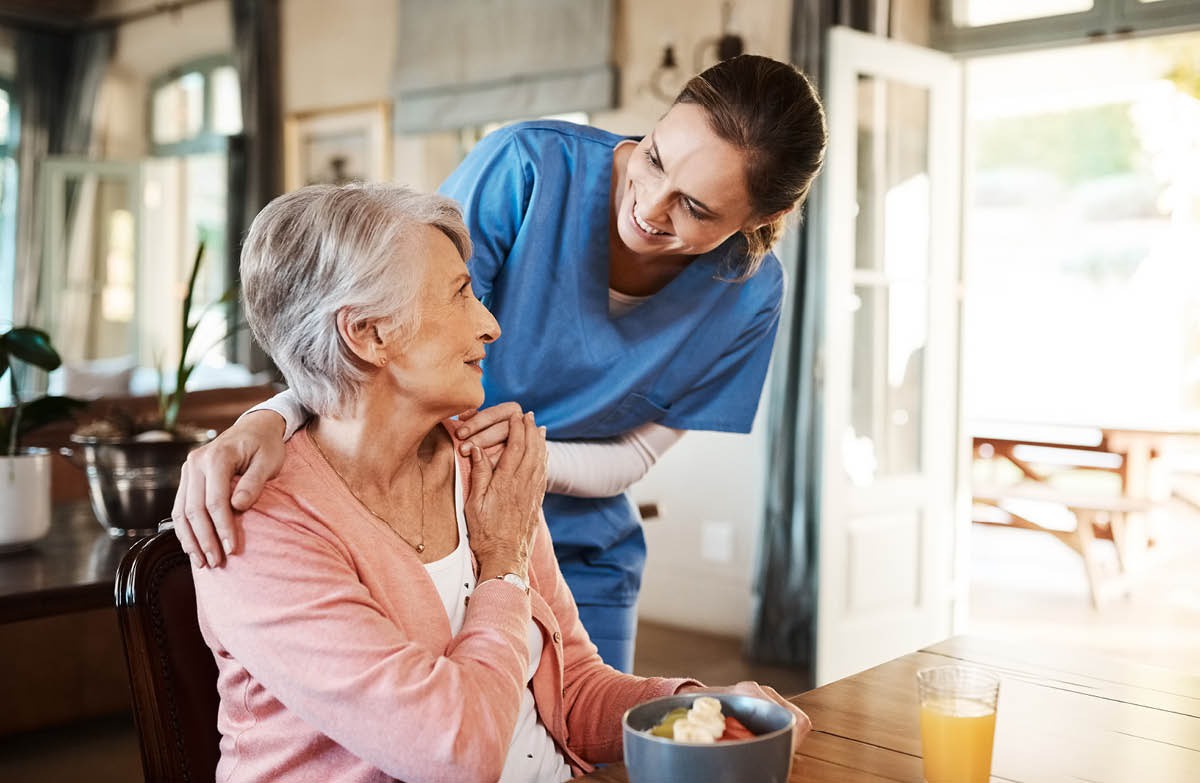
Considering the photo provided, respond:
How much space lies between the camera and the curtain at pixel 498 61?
491 centimetres

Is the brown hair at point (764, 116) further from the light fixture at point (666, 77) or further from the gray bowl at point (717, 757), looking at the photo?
the light fixture at point (666, 77)

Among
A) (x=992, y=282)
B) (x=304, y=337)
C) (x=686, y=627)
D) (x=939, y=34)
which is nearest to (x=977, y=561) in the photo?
(x=686, y=627)

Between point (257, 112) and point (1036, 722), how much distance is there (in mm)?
6130

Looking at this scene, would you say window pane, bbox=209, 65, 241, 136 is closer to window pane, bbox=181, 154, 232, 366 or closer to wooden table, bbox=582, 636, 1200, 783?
window pane, bbox=181, 154, 232, 366

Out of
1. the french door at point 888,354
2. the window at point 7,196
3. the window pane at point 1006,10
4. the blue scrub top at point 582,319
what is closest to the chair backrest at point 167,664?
the blue scrub top at point 582,319

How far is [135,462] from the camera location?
2.12 meters

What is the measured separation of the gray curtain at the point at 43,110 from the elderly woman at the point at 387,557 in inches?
296

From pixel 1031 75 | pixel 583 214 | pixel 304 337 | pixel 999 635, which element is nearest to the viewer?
pixel 304 337

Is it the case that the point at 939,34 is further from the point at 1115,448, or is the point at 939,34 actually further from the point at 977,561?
the point at 977,561

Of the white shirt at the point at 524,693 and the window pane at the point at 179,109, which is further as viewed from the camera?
the window pane at the point at 179,109

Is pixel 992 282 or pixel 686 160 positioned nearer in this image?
pixel 686 160

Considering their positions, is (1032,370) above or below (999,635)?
above

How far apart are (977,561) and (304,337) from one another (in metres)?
5.80

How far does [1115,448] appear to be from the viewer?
5.76 metres
